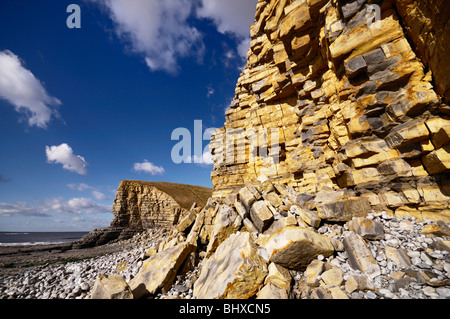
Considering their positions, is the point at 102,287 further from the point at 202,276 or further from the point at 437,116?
the point at 437,116

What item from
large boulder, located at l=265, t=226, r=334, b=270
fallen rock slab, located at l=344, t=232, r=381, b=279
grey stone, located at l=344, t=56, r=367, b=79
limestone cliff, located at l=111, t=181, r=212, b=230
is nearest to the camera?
fallen rock slab, located at l=344, t=232, r=381, b=279

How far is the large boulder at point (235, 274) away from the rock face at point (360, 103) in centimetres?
387

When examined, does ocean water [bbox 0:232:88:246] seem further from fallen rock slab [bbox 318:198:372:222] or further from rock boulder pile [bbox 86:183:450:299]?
fallen rock slab [bbox 318:198:372:222]

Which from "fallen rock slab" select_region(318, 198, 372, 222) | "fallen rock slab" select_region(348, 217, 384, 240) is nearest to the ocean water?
"fallen rock slab" select_region(318, 198, 372, 222)

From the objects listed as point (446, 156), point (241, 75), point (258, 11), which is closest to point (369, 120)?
point (446, 156)

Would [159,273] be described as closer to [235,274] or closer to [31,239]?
[235,274]

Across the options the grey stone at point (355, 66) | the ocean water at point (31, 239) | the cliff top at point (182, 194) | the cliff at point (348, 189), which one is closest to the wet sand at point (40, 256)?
the cliff top at point (182, 194)

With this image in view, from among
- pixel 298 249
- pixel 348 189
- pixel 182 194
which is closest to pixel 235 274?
pixel 298 249

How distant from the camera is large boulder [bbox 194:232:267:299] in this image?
5.48 meters

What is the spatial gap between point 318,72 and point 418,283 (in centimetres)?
1384

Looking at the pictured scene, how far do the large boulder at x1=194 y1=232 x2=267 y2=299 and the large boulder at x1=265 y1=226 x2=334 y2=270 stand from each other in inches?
27.6

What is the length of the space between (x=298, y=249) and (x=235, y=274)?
2387 millimetres

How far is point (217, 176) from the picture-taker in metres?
19.2

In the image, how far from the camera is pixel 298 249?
583 cm
